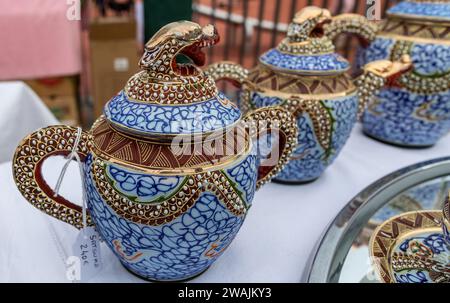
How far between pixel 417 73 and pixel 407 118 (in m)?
0.11

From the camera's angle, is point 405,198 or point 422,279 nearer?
point 422,279

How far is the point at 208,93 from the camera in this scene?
48cm

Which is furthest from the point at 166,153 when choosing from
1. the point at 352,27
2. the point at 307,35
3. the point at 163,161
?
the point at 352,27

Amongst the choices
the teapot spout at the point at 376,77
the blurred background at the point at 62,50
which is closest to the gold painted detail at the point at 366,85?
the teapot spout at the point at 376,77

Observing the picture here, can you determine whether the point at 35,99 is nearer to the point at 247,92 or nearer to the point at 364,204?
the point at 247,92

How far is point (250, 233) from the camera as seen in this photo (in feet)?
2.18

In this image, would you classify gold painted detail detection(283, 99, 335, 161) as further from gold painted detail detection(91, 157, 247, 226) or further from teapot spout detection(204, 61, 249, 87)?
gold painted detail detection(91, 157, 247, 226)

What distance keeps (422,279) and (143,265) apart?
0.35 metres

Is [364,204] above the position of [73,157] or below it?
below

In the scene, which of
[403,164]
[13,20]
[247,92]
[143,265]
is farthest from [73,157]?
[13,20]

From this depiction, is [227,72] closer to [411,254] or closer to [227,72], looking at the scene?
[227,72]

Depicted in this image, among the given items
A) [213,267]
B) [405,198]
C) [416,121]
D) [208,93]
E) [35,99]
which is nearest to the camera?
[208,93]

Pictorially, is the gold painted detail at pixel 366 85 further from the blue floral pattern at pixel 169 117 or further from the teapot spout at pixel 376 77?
the blue floral pattern at pixel 169 117

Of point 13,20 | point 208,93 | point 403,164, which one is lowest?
point 403,164
